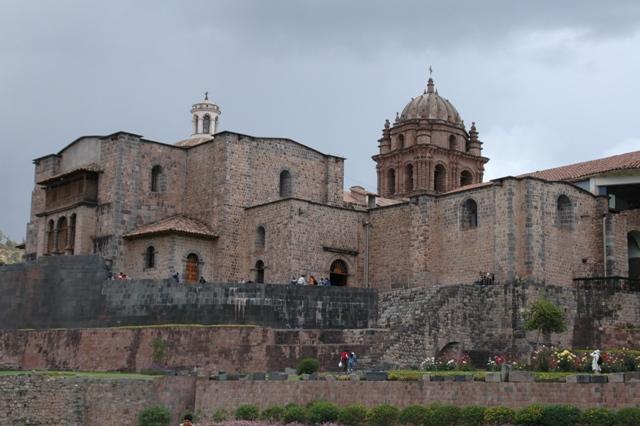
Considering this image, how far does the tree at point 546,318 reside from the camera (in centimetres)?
3647

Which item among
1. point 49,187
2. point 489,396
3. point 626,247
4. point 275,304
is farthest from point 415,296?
point 49,187

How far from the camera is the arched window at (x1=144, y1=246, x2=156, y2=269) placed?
150 feet

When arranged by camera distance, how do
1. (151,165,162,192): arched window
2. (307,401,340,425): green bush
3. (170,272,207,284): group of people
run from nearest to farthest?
1. (307,401,340,425): green bush
2. (170,272,207,284): group of people
3. (151,165,162,192): arched window

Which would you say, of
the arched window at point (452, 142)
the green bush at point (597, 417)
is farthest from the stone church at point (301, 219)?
the green bush at point (597, 417)

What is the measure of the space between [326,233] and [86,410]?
58.9ft

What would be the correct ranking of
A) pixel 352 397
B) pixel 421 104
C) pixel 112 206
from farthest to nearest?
pixel 421 104 → pixel 112 206 → pixel 352 397

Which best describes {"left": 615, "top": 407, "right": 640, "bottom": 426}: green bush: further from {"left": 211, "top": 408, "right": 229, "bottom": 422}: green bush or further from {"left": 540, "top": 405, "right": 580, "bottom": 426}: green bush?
{"left": 211, "top": 408, "right": 229, "bottom": 422}: green bush

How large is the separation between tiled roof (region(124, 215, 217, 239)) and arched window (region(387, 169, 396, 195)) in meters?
18.7

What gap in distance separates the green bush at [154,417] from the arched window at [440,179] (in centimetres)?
3386

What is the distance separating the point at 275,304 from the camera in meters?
38.9

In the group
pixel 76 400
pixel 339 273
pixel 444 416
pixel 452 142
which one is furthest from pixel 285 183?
pixel 444 416

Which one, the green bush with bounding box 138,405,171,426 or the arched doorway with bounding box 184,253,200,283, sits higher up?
the arched doorway with bounding box 184,253,200,283

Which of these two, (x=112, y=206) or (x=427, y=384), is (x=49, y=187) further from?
(x=427, y=384)

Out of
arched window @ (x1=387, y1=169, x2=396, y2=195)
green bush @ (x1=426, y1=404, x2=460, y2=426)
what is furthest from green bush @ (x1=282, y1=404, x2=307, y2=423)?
arched window @ (x1=387, y1=169, x2=396, y2=195)
